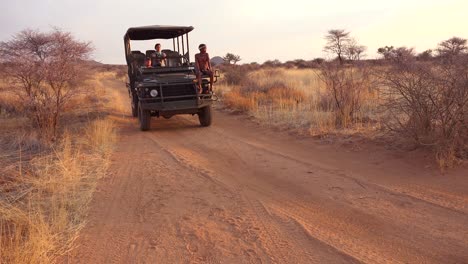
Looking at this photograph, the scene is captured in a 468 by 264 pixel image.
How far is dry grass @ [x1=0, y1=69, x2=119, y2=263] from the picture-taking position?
12.6 ft

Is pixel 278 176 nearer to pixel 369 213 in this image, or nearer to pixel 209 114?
pixel 369 213

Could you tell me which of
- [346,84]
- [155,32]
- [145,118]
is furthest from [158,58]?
[346,84]

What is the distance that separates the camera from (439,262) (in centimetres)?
359

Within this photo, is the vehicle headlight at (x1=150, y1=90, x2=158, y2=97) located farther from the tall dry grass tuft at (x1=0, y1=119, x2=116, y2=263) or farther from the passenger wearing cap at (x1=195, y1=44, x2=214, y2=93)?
the tall dry grass tuft at (x1=0, y1=119, x2=116, y2=263)

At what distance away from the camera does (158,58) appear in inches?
485

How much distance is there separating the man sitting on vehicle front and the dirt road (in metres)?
4.80

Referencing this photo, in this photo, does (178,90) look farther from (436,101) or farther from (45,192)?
(436,101)

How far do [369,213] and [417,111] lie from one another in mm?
2969

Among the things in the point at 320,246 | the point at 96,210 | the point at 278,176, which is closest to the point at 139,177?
the point at 96,210

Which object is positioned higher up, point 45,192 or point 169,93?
point 169,93

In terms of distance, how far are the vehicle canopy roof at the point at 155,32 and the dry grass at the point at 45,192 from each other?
3971 millimetres

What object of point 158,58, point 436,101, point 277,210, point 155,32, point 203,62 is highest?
point 155,32

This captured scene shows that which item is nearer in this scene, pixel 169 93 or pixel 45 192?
pixel 45 192

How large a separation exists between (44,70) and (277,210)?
7305mm
